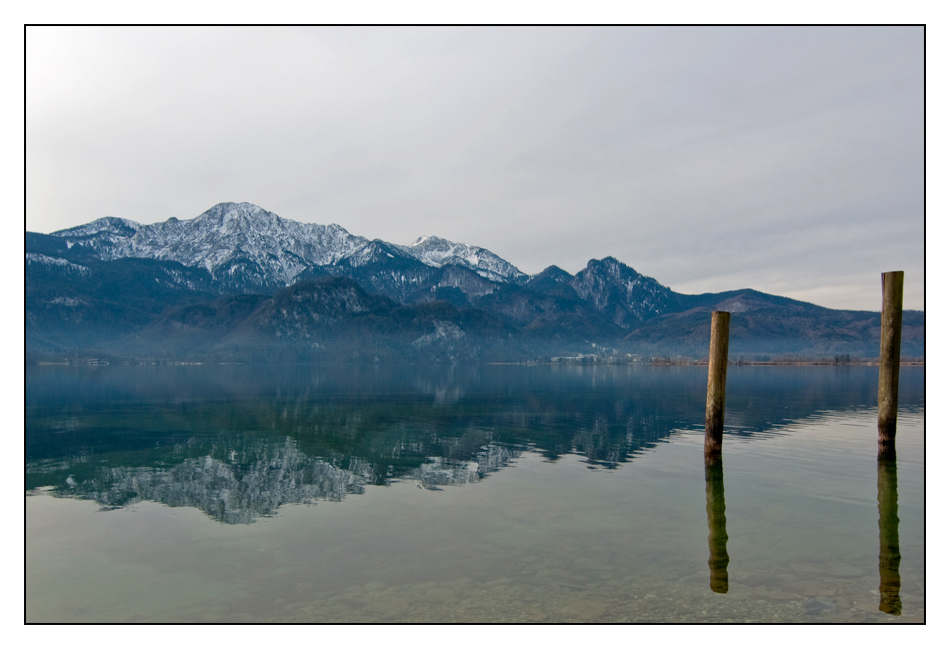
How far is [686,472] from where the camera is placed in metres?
25.0

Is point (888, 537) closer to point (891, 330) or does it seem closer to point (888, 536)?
point (888, 536)

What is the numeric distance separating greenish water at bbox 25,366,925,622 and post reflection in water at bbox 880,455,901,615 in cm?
8

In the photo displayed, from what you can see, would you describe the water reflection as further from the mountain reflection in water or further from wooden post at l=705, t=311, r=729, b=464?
wooden post at l=705, t=311, r=729, b=464

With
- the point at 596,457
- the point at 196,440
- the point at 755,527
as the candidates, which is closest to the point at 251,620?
the point at 755,527

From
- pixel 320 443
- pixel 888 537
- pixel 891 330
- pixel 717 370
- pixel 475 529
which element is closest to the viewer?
pixel 888 537

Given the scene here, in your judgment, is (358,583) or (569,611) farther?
(358,583)

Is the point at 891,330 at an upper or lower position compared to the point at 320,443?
upper

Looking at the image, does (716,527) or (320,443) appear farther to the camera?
(320,443)

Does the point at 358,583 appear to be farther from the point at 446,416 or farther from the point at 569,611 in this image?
Result: the point at 446,416

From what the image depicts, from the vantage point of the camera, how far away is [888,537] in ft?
52.7

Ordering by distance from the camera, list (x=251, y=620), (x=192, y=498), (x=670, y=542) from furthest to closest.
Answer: (x=192, y=498), (x=670, y=542), (x=251, y=620)

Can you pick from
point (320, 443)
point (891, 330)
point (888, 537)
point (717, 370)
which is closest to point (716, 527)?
point (888, 537)

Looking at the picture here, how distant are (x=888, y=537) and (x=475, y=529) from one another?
34.6 ft

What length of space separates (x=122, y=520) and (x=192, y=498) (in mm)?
2747
